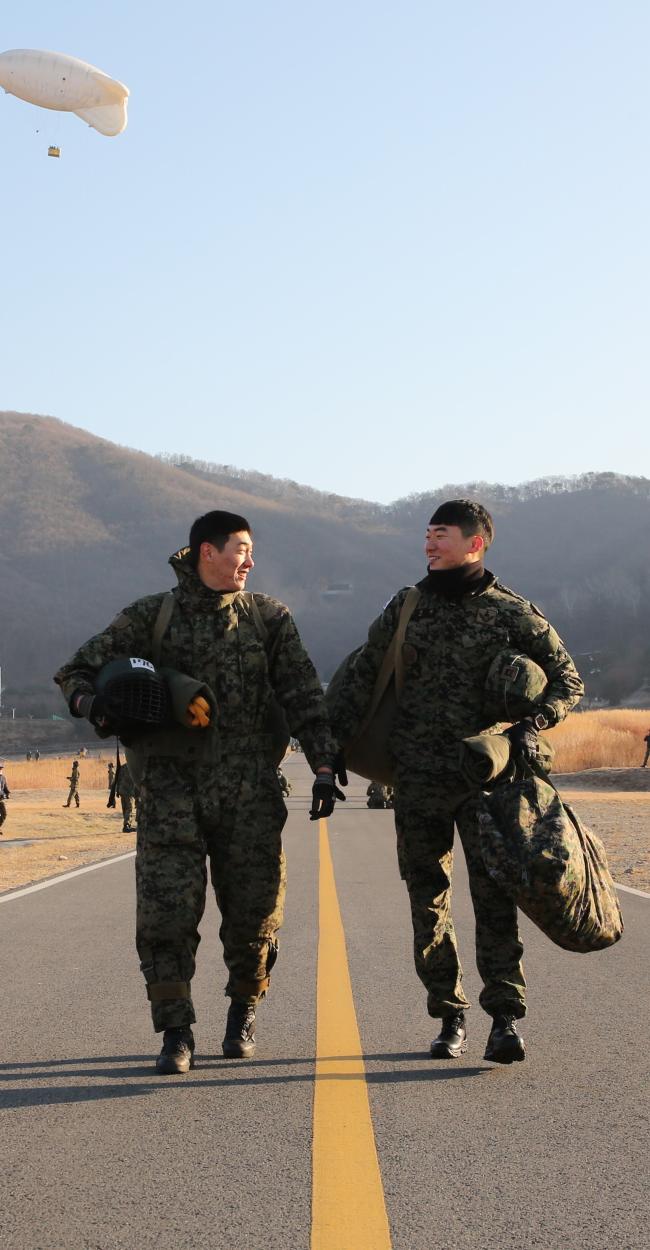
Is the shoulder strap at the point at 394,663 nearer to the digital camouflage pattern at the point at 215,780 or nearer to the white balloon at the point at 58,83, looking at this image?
the digital camouflage pattern at the point at 215,780

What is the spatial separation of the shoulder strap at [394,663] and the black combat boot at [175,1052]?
1404 mm

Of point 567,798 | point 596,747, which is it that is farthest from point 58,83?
point 596,747

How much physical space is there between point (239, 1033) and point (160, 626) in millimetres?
1656

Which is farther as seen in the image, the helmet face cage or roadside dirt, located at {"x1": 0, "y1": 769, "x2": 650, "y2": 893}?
roadside dirt, located at {"x1": 0, "y1": 769, "x2": 650, "y2": 893}

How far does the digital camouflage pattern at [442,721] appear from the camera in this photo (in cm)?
600

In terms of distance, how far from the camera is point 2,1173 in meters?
4.29

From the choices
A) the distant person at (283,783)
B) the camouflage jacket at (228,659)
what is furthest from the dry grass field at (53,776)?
the camouflage jacket at (228,659)

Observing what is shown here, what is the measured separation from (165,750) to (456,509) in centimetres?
155

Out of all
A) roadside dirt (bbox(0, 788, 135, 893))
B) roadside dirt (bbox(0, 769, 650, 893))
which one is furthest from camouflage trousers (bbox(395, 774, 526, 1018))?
roadside dirt (bbox(0, 788, 135, 893))

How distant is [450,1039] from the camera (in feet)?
19.4

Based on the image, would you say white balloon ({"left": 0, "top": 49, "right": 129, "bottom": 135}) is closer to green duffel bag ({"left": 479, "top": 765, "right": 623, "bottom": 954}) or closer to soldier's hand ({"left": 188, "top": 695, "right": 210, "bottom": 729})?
soldier's hand ({"left": 188, "top": 695, "right": 210, "bottom": 729})

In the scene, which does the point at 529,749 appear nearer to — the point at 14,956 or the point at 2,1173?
the point at 2,1173

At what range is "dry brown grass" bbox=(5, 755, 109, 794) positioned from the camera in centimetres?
5072

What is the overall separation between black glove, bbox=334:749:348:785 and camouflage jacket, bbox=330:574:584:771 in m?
0.09
